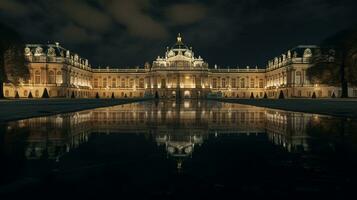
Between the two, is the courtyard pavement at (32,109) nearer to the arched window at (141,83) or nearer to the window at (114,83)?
the window at (114,83)

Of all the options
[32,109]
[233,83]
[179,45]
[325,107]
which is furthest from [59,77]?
[325,107]

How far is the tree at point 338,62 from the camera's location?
53.2m

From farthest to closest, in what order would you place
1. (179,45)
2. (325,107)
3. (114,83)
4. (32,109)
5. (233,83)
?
(179,45) < (233,83) < (114,83) < (325,107) < (32,109)

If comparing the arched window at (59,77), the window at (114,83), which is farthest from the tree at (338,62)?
the window at (114,83)

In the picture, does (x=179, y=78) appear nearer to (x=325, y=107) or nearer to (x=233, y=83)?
(x=233, y=83)

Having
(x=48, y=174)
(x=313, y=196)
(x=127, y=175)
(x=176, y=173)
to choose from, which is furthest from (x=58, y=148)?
(x=313, y=196)

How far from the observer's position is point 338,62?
56.4 metres

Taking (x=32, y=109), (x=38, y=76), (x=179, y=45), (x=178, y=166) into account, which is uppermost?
(x=179, y=45)

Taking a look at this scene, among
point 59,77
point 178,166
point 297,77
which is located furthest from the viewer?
point 297,77

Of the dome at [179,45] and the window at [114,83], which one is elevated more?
the dome at [179,45]

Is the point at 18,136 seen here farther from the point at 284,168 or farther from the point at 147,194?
the point at 284,168

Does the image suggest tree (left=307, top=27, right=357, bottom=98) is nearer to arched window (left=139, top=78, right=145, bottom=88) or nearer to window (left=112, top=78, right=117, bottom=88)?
arched window (left=139, top=78, right=145, bottom=88)

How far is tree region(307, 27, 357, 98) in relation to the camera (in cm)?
5325

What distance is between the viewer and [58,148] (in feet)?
28.6
